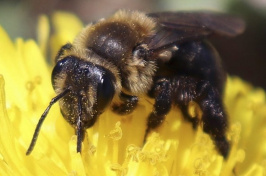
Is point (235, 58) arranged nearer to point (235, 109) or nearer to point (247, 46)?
point (247, 46)

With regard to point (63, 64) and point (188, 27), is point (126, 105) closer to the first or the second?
point (63, 64)

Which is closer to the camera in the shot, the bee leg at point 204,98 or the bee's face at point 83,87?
the bee's face at point 83,87

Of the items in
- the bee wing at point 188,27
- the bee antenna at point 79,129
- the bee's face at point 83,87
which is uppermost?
the bee wing at point 188,27

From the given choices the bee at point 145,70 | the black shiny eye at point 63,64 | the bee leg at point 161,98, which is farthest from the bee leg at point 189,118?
the black shiny eye at point 63,64

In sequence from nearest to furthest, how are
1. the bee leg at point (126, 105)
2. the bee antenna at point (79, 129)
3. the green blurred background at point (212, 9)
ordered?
1. the bee antenna at point (79, 129)
2. the bee leg at point (126, 105)
3. the green blurred background at point (212, 9)

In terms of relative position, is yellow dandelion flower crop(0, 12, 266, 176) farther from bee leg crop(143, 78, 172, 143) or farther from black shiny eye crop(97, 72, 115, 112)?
black shiny eye crop(97, 72, 115, 112)

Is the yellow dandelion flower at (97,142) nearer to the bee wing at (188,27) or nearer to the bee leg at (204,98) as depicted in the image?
the bee leg at (204,98)

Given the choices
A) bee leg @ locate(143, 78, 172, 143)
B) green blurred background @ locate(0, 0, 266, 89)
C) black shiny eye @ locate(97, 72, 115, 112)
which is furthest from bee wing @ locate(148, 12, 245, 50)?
green blurred background @ locate(0, 0, 266, 89)
